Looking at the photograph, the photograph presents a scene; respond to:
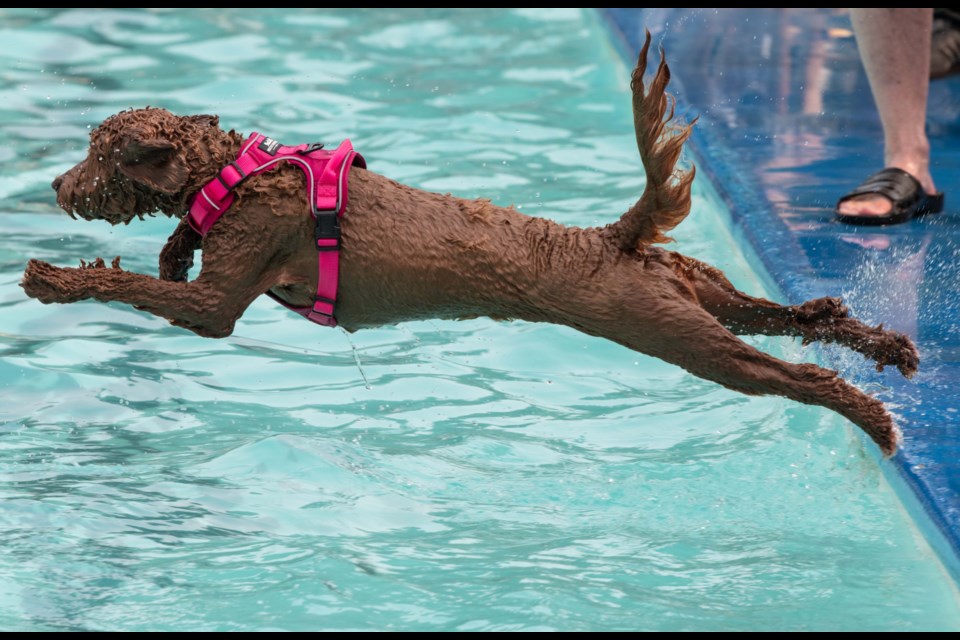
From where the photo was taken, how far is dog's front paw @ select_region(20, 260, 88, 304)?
3.65 m

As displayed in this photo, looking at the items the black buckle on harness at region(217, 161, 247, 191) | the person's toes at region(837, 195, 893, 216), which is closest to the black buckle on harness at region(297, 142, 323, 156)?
the black buckle on harness at region(217, 161, 247, 191)

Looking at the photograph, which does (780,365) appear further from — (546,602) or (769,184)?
(769,184)

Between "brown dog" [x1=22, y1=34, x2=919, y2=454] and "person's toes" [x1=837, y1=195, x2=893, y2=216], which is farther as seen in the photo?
"person's toes" [x1=837, y1=195, x2=893, y2=216]

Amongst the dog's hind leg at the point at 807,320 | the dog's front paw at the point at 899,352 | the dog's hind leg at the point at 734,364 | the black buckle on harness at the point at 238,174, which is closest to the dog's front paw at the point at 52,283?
the black buckle on harness at the point at 238,174

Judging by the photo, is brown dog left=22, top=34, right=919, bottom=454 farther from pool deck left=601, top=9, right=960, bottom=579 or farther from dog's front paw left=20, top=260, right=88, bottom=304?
pool deck left=601, top=9, right=960, bottom=579

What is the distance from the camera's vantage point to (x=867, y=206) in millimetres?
5754

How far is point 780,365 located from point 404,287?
117 cm

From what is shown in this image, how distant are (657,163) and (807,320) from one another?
0.89m

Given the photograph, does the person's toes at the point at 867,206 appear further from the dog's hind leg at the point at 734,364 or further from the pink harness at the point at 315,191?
the pink harness at the point at 315,191

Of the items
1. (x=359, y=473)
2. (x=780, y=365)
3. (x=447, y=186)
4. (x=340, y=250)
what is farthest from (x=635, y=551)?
(x=447, y=186)

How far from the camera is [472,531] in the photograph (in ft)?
12.8

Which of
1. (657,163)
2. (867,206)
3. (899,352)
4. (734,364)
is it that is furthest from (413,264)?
(867,206)

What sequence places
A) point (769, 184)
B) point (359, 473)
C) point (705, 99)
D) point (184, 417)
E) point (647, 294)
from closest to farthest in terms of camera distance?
point (647, 294), point (359, 473), point (184, 417), point (769, 184), point (705, 99)

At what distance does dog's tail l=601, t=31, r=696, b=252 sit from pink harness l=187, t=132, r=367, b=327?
0.88m
